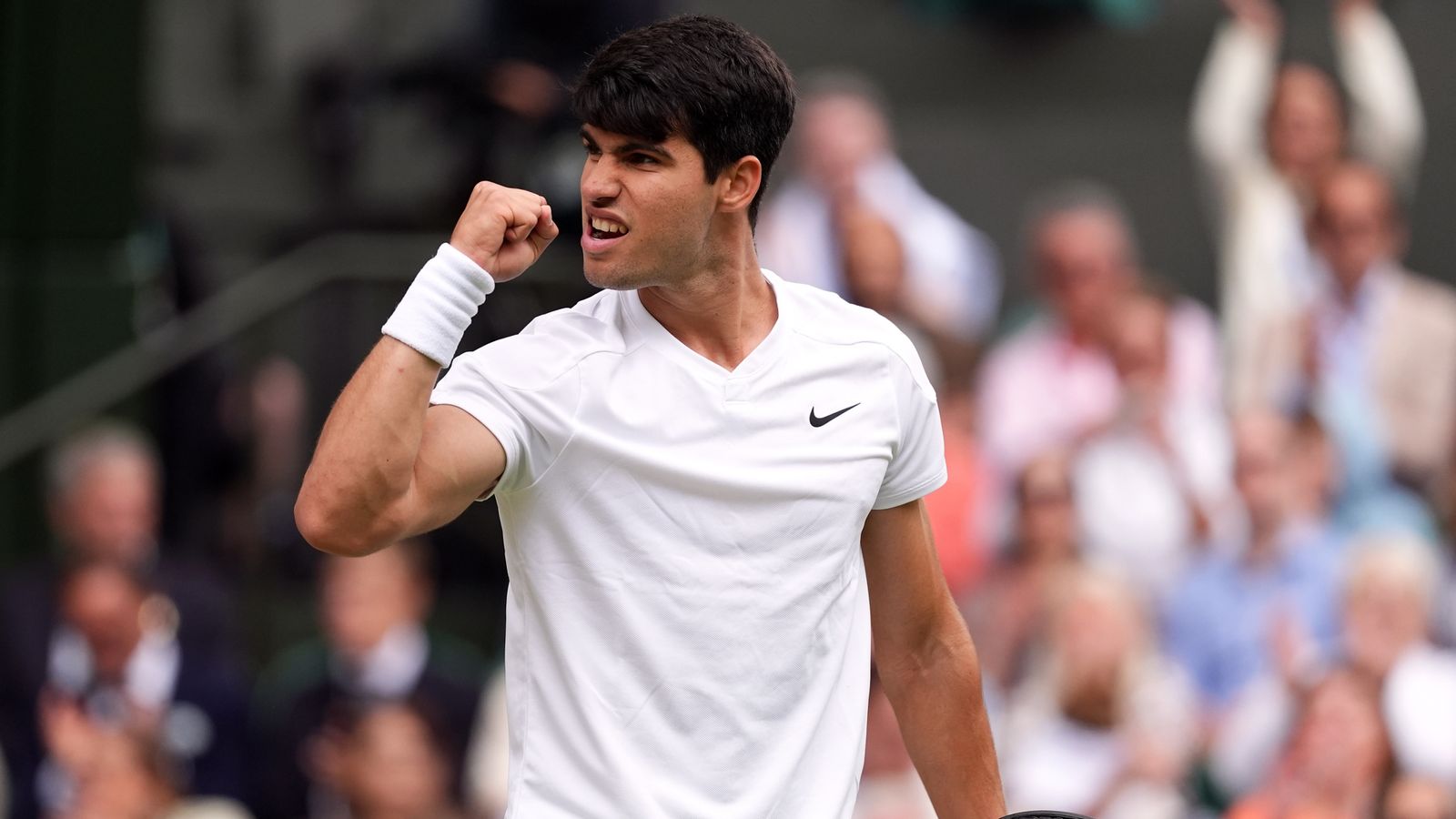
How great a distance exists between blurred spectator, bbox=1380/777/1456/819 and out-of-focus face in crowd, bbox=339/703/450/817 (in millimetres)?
2977

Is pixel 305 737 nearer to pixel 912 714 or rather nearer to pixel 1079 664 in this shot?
pixel 1079 664

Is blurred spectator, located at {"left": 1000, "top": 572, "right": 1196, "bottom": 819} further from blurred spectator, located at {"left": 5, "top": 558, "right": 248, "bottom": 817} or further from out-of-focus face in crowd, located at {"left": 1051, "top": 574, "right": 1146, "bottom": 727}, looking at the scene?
blurred spectator, located at {"left": 5, "top": 558, "right": 248, "bottom": 817}

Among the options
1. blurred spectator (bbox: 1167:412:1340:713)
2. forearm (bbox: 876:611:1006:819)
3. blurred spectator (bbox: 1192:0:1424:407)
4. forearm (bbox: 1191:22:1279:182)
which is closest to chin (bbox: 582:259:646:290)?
forearm (bbox: 876:611:1006:819)

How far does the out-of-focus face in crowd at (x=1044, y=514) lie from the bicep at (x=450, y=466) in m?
4.37

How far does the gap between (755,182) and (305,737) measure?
435 centimetres

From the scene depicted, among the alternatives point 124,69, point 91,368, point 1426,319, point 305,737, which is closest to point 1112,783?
point 1426,319

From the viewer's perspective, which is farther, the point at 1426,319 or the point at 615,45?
the point at 1426,319

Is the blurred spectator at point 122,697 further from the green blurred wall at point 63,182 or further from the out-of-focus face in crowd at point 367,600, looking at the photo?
the green blurred wall at point 63,182

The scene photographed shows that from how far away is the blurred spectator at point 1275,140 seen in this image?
7348 millimetres

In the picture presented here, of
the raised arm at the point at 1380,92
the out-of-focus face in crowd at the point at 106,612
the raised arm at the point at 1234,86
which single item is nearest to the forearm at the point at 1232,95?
the raised arm at the point at 1234,86

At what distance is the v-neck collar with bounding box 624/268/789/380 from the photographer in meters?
2.96

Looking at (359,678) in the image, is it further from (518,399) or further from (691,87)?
(691,87)

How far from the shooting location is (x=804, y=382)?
9.91 feet

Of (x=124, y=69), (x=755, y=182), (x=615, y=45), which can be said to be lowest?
(x=124, y=69)
